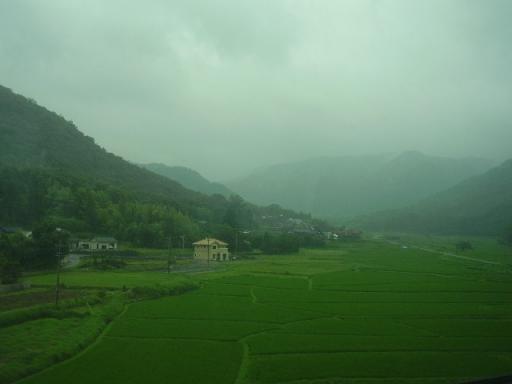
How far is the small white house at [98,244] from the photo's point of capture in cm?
5528

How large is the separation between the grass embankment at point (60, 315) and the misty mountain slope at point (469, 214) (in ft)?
343

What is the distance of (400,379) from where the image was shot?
47.4 feet

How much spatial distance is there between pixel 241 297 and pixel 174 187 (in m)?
87.8

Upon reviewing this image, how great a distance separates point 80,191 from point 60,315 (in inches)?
1785

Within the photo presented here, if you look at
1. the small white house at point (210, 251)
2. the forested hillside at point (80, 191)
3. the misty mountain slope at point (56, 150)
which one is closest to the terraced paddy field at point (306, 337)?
the small white house at point (210, 251)

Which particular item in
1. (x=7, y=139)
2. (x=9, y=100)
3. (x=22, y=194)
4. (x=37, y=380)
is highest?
(x=9, y=100)

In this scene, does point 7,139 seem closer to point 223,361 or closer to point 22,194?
point 22,194

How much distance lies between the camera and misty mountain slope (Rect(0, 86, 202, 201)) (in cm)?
8369

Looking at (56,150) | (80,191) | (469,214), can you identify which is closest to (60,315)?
(80,191)

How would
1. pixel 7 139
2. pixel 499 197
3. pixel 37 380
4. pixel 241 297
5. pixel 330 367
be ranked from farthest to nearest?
pixel 499 197 → pixel 7 139 → pixel 241 297 → pixel 330 367 → pixel 37 380

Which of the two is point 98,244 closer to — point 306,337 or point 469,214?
point 306,337

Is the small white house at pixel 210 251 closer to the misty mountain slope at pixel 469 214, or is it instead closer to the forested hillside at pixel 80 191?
the forested hillside at pixel 80 191

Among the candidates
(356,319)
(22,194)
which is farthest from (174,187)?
(356,319)

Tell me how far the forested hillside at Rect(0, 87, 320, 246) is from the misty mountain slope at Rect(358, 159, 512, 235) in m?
56.3
